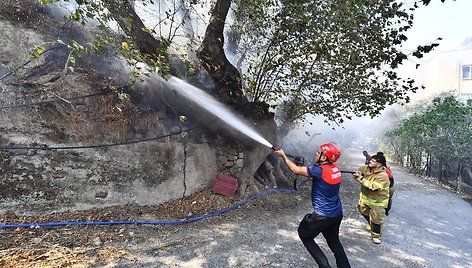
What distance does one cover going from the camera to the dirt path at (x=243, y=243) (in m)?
4.16

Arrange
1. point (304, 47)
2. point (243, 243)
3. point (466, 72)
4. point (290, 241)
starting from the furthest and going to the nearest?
point (466, 72), point (304, 47), point (290, 241), point (243, 243)

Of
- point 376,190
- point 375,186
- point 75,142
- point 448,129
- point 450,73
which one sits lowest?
point 376,190

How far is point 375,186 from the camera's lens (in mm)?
5305

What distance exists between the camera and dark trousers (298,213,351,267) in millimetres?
3696

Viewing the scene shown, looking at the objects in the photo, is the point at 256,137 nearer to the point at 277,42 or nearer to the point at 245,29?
the point at 277,42

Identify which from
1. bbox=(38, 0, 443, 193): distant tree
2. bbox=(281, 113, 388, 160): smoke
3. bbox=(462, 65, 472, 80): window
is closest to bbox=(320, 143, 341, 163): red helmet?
bbox=(38, 0, 443, 193): distant tree

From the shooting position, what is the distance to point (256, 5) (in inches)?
268

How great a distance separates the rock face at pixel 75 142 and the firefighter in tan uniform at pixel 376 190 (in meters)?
4.10

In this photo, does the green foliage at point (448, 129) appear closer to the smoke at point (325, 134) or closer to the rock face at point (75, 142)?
the smoke at point (325, 134)

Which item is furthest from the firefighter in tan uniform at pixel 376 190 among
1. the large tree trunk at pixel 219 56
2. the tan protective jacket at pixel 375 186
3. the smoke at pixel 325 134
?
the large tree trunk at pixel 219 56

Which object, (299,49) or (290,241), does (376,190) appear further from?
(299,49)

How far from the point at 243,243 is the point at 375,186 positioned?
2772mm

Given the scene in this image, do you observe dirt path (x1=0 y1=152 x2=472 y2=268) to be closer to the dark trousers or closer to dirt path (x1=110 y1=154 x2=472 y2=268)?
dirt path (x1=110 y1=154 x2=472 y2=268)

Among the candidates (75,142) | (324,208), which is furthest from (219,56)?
(324,208)
